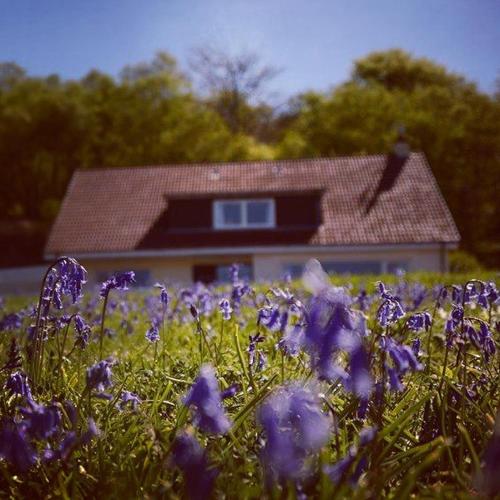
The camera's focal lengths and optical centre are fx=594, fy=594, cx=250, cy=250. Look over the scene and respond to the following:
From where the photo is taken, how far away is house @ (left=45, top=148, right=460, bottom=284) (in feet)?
72.6

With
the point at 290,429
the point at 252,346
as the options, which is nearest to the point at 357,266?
the point at 252,346

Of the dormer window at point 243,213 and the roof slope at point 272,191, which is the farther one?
the dormer window at point 243,213

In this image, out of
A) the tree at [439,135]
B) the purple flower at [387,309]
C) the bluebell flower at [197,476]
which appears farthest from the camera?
the tree at [439,135]

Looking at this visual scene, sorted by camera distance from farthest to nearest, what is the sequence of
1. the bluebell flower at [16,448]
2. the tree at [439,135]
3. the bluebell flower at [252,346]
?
the tree at [439,135]
the bluebell flower at [252,346]
the bluebell flower at [16,448]

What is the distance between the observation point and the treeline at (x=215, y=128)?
34938 millimetres

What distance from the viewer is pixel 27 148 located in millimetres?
40750

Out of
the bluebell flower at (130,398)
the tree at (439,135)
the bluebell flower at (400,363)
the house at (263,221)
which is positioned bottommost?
the bluebell flower at (130,398)

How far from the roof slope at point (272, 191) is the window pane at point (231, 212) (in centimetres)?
73

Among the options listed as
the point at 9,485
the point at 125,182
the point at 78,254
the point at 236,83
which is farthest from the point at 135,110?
the point at 9,485

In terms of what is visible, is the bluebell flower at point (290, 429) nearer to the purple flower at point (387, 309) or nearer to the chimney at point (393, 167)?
the purple flower at point (387, 309)

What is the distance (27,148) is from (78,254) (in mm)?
21327

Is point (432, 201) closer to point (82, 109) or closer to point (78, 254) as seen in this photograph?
point (78, 254)

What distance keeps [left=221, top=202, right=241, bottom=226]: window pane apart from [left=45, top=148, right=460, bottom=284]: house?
0.13 ft

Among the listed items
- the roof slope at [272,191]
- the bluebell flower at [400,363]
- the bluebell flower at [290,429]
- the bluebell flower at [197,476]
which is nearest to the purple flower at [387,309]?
the bluebell flower at [400,363]
